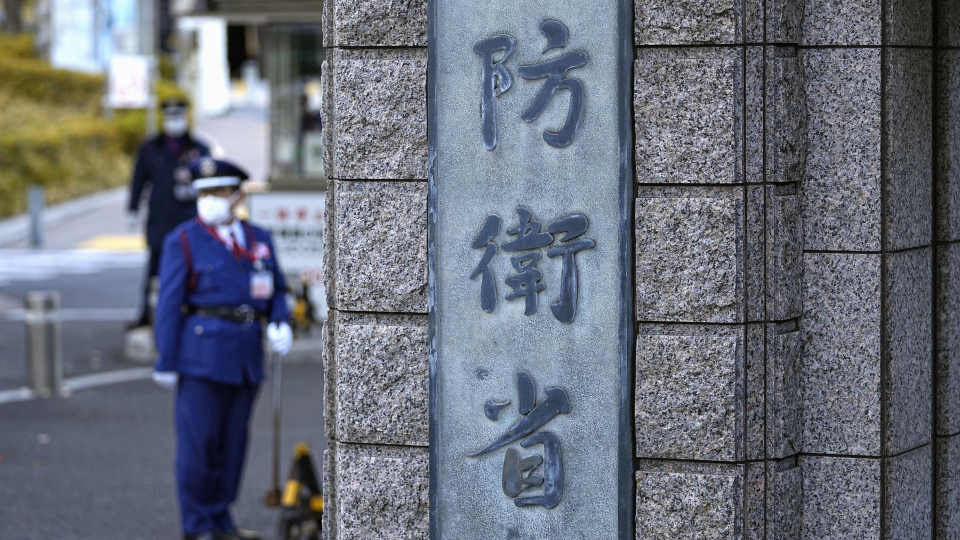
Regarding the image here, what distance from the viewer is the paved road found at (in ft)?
28.4

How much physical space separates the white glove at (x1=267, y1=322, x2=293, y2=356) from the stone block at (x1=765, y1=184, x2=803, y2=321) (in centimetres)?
356

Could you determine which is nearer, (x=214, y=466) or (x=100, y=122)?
(x=214, y=466)

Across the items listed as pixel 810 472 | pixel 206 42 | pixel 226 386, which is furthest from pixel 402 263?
pixel 206 42

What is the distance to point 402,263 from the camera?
15.6 feet

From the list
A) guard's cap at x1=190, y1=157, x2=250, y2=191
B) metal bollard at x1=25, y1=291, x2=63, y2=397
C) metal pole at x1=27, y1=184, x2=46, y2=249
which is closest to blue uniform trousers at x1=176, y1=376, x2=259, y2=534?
guard's cap at x1=190, y1=157, x2=250, y2=191

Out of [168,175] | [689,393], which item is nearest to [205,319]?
[689,393]

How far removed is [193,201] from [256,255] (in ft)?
19.6

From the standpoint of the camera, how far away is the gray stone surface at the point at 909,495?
4672 millimetres

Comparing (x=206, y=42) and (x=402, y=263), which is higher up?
(x=206, y=42)

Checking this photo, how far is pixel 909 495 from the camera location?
480 centimetres

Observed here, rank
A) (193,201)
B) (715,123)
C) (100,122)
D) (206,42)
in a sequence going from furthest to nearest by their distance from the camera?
(206,42), (100,122), (193,201), (715,123)

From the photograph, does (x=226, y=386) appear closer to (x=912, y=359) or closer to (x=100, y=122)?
(x=912, y=359)

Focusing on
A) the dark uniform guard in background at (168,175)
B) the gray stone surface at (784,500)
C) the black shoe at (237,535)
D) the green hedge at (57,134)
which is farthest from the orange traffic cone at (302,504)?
the green hedge at (57,134)

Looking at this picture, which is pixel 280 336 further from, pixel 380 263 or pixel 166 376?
pixel 380 263
